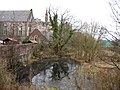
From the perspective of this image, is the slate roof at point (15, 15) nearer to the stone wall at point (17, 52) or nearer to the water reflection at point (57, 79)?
the stone wall at point (17, 52)

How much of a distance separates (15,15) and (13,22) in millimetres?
1742

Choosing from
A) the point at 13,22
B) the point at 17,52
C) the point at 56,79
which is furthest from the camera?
the point at 13,22

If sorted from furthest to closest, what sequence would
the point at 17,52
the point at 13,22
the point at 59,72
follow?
the point at 13,22 → the point at 17,52 → the point at 59,72

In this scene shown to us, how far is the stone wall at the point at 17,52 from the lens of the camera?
970 inches

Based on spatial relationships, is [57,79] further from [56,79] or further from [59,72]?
[59,72]

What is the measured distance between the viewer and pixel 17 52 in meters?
29.0

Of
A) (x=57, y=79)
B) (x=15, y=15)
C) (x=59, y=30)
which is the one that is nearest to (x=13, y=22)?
(x=15, y=15)

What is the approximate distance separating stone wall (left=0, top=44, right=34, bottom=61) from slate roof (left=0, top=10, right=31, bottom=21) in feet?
63.5

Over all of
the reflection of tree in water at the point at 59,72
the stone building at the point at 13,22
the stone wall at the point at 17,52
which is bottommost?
the reflection of tree in water at the point at 59,72

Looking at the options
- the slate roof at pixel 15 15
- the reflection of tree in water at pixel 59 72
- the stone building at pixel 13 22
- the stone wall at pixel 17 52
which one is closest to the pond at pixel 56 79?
the reflection of tree in water at pixel 59 72

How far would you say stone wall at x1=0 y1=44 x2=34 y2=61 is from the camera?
2464cm

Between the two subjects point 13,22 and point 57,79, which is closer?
point 57,79

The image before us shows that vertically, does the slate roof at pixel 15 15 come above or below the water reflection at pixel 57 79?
above

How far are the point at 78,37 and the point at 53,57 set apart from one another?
597cm
